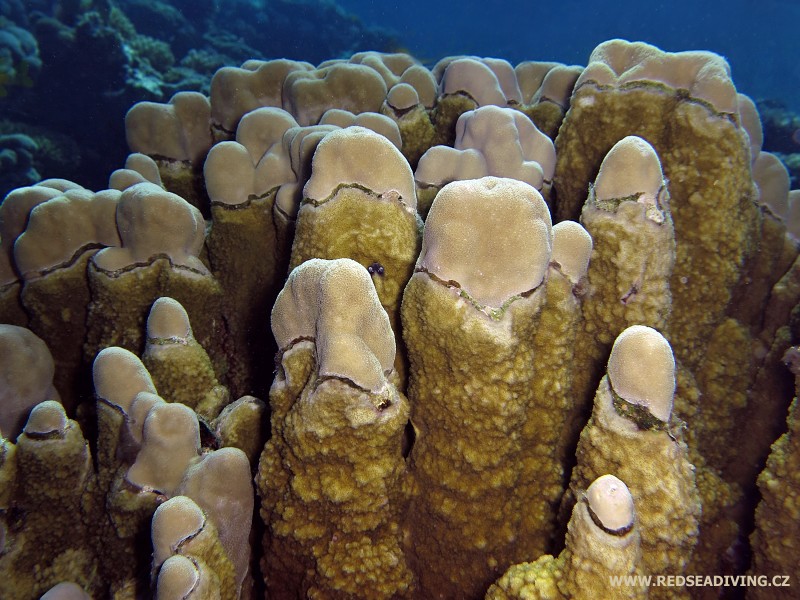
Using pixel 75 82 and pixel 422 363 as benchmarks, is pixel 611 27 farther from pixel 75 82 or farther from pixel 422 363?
pixel 422 363

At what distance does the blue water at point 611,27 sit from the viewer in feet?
178

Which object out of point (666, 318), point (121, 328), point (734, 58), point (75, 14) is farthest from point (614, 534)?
point (734, 58)

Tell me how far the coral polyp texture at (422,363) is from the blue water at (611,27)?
55.6m

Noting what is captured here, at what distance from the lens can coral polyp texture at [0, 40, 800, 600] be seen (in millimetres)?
1380

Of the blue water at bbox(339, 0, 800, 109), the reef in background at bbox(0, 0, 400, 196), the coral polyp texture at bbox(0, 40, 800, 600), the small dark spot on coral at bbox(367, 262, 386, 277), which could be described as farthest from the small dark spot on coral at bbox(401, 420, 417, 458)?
the blue water at bbox(339, 0, 800, 109)

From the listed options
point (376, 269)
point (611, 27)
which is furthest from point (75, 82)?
point (611, 27)

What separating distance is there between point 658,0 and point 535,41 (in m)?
18.7

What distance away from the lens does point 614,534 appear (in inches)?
45.1

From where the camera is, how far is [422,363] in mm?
1589

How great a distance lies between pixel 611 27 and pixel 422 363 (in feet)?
265

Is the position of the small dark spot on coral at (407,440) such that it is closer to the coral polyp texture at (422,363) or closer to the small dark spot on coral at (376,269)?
the coral polyp texture at (422,363)

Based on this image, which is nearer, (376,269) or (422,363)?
(422,363)

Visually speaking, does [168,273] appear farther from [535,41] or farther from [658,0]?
[658,0]

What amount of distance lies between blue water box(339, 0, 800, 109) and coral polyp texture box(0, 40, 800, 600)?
55.6 metres
